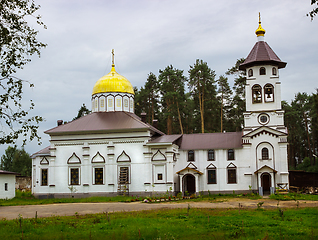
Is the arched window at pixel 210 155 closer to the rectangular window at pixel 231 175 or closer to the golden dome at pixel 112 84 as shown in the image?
the rectangular window at pixel 231 175

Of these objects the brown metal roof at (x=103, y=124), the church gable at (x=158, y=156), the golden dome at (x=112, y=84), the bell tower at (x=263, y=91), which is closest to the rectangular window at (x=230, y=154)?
the bell tower at (x=263, y=91)

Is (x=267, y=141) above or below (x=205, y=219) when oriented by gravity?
above

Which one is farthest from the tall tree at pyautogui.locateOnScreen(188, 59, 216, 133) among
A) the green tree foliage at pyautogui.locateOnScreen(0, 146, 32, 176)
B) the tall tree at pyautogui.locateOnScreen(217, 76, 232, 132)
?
the green tree foliage at pyautogui.locateOnScreen(0, 146, 32, 176)

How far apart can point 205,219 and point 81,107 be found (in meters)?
44.8

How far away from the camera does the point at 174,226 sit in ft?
51.7

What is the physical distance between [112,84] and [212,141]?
39.0ft

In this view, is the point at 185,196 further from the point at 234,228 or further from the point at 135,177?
the point at 234,228

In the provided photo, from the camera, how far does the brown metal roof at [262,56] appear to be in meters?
35.6

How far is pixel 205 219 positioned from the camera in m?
17.2

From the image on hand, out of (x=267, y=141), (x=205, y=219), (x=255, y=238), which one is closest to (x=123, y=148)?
(x=267, y=141)

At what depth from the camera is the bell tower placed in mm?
35250

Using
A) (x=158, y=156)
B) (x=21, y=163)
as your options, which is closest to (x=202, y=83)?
(x=158, y=156)

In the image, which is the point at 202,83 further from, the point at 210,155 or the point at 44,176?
the point at 44,176

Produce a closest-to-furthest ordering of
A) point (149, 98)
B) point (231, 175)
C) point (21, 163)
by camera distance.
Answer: point (231, 175)
point (149, 98)
point (21, 163)
